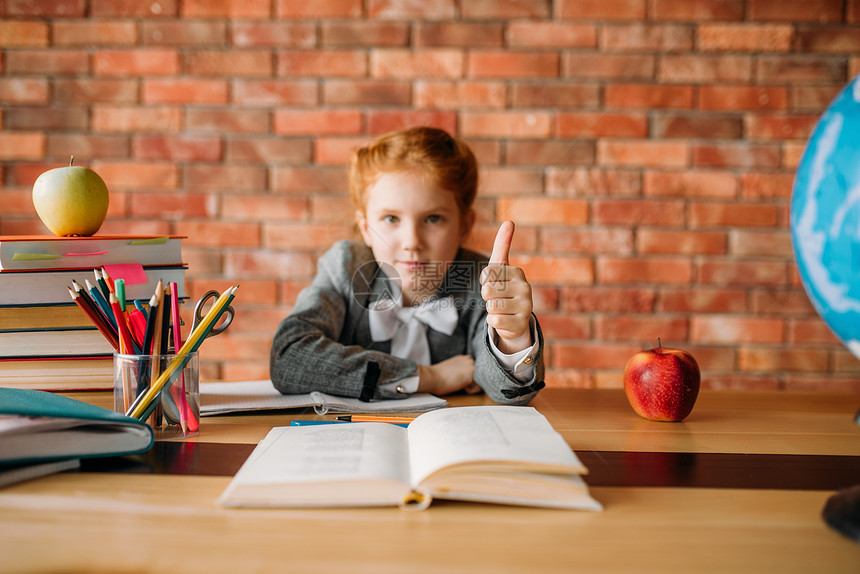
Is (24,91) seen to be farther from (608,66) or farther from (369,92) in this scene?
(608,66)

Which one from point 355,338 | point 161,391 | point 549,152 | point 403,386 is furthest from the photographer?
point 549,152

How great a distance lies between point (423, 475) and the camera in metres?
0.54

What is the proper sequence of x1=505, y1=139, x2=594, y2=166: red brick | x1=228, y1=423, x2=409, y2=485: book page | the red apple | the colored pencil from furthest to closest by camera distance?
x1=505, y1=139, x2=594, y2=166: red brick → the red apple → the colored pencil → x1=228, y1=423, x2=409, y2=485: book page

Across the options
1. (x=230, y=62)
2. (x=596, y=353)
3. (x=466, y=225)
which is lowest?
(x=596, y=353)

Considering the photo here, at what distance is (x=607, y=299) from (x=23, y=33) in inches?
62.8

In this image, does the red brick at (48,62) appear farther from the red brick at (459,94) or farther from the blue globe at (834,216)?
the blue globe at (834,216)

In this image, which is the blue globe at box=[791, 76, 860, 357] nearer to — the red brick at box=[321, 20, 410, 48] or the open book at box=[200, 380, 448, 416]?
the open book at box=[200, 380, 448, 416]

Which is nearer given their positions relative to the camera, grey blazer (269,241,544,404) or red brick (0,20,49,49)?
grey blazer (269,241,544,404)

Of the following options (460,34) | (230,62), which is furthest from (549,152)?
(230,62)

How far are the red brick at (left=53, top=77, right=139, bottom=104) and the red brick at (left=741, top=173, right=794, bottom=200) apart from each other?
59.6 inches

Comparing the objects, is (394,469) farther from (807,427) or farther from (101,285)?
(807,427)

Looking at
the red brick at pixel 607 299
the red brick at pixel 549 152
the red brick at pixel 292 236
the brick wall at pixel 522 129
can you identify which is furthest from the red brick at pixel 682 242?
the red brick at pixel 292 236

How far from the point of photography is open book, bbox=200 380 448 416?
34.8 inches

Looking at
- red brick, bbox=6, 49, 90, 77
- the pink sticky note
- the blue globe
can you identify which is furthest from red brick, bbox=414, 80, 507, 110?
the blue globe
